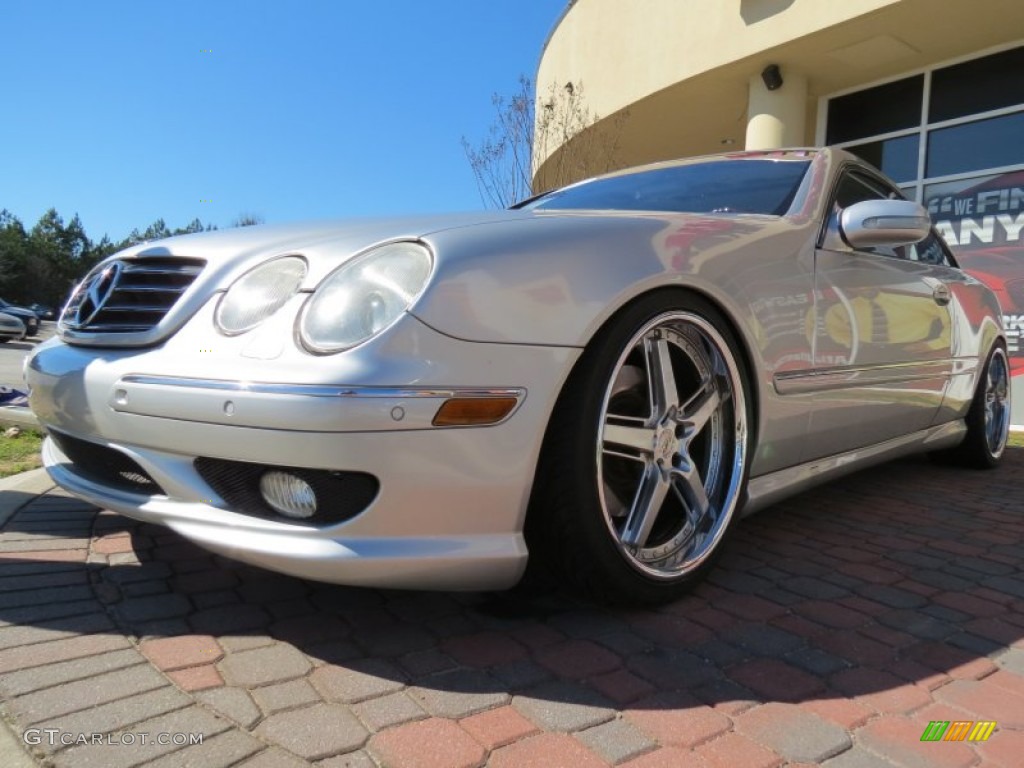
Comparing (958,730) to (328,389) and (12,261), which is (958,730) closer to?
(328,389)

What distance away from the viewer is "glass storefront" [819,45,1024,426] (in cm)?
746

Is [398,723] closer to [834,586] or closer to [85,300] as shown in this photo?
[834,586]

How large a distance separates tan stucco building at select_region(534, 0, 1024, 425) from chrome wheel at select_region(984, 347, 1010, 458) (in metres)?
3.39

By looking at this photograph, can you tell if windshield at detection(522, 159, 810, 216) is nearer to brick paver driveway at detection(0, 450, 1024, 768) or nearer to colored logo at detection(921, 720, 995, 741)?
brick paver driveway at detection(0, 450, 1024, 768)

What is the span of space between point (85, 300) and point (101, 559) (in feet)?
2.64

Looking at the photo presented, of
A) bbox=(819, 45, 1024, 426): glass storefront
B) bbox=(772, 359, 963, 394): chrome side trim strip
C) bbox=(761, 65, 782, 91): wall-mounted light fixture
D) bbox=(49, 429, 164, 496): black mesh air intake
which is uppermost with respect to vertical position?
bbox=(761, 65, 782, 91): wall-mounted light fixture

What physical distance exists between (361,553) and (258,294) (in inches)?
27.1

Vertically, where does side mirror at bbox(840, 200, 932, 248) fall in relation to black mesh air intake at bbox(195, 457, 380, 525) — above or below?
above

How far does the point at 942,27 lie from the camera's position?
7.06 m

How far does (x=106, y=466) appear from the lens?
6.88ft

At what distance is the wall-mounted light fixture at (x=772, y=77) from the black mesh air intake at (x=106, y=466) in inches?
309

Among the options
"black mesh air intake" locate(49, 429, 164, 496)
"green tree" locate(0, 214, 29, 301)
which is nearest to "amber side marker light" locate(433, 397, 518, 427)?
"black mesh air intake" locate(49, 429, 164, 496)

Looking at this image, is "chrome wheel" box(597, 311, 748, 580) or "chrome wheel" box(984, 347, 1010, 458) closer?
"chrome wheel" box(597, 311, 748, 580)

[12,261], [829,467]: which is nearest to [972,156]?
[829,467]
